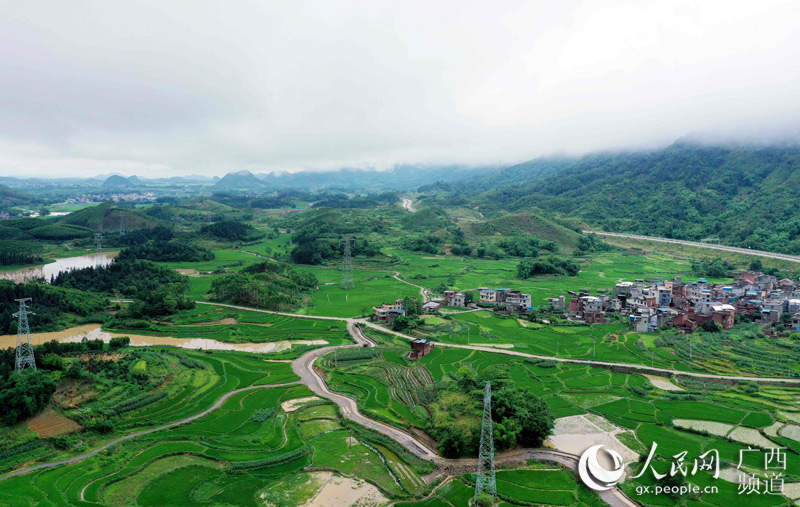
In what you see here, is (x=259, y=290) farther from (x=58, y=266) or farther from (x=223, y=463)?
(x=58, y=266)

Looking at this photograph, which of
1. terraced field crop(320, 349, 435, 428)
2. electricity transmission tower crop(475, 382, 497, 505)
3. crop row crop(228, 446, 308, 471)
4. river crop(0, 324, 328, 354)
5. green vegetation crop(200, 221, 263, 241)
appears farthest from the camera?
green vegetation crop(200, 221, 263, 241)

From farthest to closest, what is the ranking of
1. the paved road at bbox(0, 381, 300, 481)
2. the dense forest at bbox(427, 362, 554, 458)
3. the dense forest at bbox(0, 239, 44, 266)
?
the dense forest at bbox(0, 239, 44, 266)
the dense forest at bbox(427, 362, 554, 458)
the paved road at bbox(0, 381, 300, 481)

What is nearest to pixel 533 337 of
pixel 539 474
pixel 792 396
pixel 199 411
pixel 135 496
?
pixel 792 396

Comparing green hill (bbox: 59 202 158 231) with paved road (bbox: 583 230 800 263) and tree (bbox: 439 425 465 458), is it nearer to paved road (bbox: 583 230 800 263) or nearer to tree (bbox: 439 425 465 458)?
paved road (bbox: 583 230 800 263)

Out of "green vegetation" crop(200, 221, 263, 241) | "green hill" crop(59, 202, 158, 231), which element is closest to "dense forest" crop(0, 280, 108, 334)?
"green vegetation" crop(200, 221, 263, 241)

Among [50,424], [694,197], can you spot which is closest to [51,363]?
[50,424]

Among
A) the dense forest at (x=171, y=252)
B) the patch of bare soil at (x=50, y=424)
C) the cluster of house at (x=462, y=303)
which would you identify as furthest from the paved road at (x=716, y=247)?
the patch of bare soil at (x=50, y=424)
